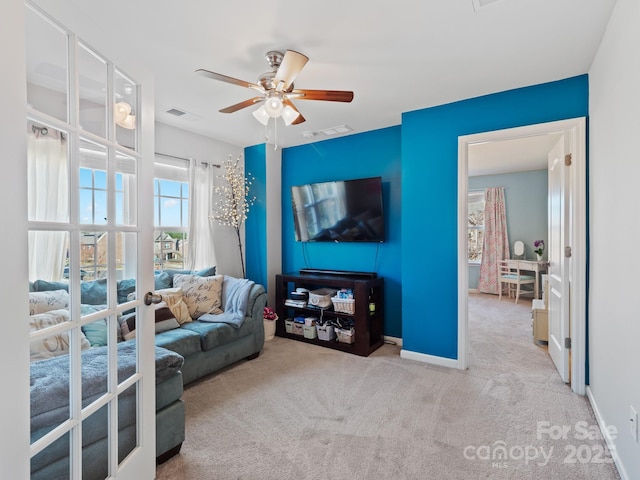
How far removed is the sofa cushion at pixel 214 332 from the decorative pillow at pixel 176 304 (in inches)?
3.4

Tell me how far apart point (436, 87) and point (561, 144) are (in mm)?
1172

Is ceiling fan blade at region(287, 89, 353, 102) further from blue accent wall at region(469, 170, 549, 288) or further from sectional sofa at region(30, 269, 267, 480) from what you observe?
blue accent wall at region(469, 170, 549, 288)

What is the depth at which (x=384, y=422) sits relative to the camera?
2168mm

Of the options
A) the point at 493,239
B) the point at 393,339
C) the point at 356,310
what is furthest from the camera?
the point at 493,239

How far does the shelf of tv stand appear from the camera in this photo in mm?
3414

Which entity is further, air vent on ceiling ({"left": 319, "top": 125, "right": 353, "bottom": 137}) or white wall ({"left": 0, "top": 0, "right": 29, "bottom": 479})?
air vent on ceiling ({"left": 319, "top": 125, "right": 353, "bottom": 137})

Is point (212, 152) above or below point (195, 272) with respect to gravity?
above

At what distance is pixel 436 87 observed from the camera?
8.87 ft

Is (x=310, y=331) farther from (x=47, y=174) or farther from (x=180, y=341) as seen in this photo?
(x=47, y=174)

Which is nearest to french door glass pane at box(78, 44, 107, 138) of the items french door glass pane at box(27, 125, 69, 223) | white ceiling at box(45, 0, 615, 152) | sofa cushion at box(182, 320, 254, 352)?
french door glass pane at box(27, 125, 69, 223)

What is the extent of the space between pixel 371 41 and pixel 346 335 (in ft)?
8.88

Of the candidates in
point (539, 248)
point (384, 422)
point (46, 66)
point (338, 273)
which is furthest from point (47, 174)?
point (539, 248)

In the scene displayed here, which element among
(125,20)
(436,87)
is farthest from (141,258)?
(436,87)

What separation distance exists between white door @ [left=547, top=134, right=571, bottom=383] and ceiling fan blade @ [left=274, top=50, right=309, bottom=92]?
7.31ft
